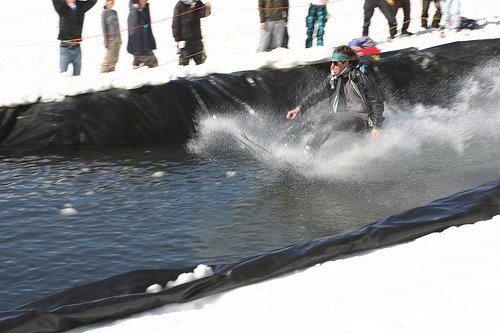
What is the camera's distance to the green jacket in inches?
535

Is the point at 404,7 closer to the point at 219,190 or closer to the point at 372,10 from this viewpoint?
the point at 372,10

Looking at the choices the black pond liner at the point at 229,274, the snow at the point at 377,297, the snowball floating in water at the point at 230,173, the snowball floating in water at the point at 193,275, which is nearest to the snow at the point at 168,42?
the snowball floating in water at the point at 230,173

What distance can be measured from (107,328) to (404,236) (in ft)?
6.32

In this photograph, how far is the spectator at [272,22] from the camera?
44.7ft

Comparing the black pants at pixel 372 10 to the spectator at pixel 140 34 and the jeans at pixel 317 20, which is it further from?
the spectator at pixel 140 34

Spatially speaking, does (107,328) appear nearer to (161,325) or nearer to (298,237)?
(161,325)

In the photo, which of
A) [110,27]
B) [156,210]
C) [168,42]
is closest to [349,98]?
[156,210]

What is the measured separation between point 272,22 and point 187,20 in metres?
1.50

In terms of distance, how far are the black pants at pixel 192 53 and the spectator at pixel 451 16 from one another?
17.7ft

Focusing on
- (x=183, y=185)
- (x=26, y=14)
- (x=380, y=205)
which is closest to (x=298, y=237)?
(x=380, y=205)

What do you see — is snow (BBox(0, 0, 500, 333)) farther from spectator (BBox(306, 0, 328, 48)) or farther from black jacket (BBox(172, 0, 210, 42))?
Answer: spectator (BBox(306, 0, 328, 48))

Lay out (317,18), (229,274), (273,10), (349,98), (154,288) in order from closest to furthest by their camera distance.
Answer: (229,274) → (154,288) → (349,98) → (273,10) → (317,18)

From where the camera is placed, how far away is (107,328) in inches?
175

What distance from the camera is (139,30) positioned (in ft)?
42.1
